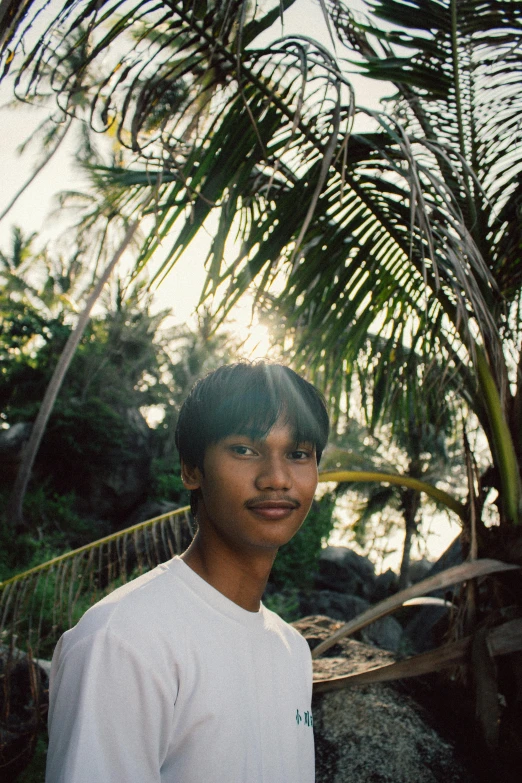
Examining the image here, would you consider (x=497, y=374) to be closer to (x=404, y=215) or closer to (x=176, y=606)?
(x=404, y=215)

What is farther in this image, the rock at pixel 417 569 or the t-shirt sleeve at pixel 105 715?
the rock at pixel 417 569

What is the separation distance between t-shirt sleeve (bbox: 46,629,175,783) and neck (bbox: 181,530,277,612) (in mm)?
287

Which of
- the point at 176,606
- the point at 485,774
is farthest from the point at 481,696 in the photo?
the point at 176,606

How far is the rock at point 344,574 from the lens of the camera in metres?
15.9

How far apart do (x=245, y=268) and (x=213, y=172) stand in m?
0.33

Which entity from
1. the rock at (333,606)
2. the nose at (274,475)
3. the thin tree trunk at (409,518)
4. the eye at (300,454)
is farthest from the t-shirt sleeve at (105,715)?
the thin tree trunk at (409,518)

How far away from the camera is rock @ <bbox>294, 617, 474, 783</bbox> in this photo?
1922mm

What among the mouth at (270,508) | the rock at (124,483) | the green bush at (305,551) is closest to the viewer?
the mouth at (270,508)

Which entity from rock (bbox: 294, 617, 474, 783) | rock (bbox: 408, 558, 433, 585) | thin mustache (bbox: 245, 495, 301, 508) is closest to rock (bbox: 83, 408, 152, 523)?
rock (bbox: 408, 558, 433, 585)

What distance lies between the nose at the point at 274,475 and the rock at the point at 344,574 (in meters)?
15.9

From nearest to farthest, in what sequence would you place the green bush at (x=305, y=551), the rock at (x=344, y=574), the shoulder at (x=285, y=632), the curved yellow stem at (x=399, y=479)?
the shoulder at (x=285, y=632), the curved yellow stem at (x=399, y=479), the green bush at (x=305, y=551), the rock at (x=344, y=574)

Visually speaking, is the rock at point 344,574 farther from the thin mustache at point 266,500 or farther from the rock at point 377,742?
the thin mustache at point 266,500

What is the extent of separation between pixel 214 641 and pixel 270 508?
0.86 feet

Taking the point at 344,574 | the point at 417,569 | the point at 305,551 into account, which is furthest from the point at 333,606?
the point at 417,569
